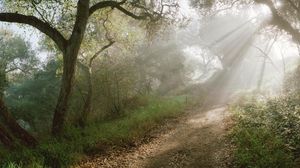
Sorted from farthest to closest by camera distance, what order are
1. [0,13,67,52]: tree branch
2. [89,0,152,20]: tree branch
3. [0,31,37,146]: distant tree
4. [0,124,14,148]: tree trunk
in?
[0,31,37,146]: distant tree, [89,0,152,20]: tree branch, [0,13,67,52]: tree branch, [0,124,14,148]: tree trunk

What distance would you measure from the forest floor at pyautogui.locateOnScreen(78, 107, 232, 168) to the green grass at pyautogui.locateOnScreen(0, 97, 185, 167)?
1.84 feet

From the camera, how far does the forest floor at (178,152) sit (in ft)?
34.0

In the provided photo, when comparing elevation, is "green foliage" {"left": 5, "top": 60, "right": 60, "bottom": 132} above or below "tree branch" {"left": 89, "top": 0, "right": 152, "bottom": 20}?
below

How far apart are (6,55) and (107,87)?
29.1m

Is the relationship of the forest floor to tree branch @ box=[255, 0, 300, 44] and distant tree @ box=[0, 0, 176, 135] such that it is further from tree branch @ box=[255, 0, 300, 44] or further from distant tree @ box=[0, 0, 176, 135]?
tree branch @ box=[255, 0, 300, 44]

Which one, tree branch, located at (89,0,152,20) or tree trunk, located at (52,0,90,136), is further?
tree branch, located at (89,0,152,20)

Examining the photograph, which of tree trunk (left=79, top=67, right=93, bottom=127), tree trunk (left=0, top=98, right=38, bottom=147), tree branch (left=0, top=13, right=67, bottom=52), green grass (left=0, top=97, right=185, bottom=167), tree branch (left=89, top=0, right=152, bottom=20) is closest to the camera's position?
green grass (left=0, top=97, right=185, bottom=167)

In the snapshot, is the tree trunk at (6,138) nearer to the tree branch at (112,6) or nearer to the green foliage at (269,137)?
the tree branch at (112,6)

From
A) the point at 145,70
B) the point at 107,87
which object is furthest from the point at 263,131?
the point at 145,70

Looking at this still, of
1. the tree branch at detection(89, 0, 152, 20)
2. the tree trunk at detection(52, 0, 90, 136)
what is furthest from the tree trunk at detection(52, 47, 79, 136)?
the tree branch at detection(89, 0, 152, 20)

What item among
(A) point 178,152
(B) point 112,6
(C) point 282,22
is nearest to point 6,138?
(A) point 178,152

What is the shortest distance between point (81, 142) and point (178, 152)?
3744mm

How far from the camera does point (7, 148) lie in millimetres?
11953

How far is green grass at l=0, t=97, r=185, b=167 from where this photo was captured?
34.6 feet
